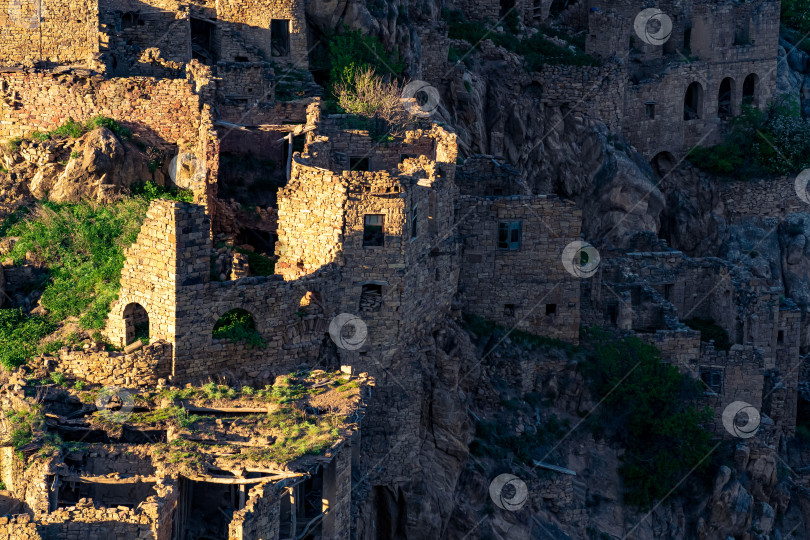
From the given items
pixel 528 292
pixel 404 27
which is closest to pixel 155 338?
pixel 528 292

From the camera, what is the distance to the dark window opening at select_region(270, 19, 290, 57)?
244 feet

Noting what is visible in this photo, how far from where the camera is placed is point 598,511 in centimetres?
6894

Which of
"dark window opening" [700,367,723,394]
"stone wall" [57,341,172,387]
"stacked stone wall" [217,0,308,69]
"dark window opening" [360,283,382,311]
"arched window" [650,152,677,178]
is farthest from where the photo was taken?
"arched window" [650,152,677,178]

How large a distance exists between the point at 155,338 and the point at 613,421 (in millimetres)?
19799

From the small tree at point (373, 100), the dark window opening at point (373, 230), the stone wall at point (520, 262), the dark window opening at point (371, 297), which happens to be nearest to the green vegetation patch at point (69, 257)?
the dark window opening at point (373, 230)

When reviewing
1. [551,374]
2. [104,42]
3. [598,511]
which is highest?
[104,42]

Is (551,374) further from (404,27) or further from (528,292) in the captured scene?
(404,27)

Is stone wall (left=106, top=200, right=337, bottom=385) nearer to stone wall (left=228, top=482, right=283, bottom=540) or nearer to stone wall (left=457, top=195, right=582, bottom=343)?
stone wall (left=228, top=482, right=283, bottom=540)

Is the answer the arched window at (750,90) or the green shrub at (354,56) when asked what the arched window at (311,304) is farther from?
the arched window at (750,90)

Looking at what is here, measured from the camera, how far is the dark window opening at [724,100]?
93.4 m

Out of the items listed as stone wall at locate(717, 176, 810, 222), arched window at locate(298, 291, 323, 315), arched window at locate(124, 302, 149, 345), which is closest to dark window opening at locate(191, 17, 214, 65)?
arched window at locate(298, 291, 323, 315)

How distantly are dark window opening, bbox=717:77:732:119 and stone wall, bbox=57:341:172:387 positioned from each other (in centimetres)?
4323

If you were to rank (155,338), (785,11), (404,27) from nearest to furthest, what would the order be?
(155,338) → (404,27) → (785,11)

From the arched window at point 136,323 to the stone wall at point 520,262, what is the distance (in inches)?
527
